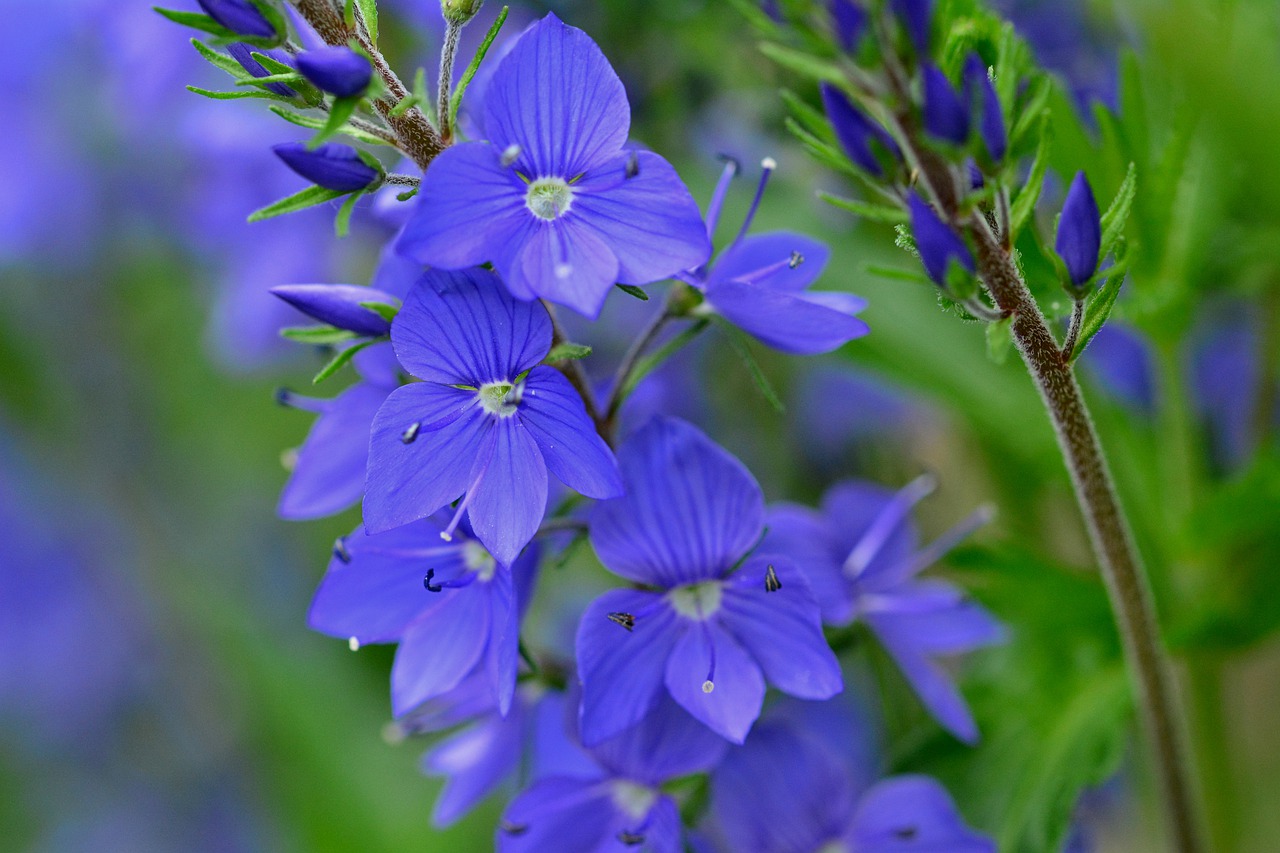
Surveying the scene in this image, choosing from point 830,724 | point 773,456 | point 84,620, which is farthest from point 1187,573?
point 84,620

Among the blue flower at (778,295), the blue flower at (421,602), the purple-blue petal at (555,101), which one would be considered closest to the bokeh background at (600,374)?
the blue flower at (778,295)

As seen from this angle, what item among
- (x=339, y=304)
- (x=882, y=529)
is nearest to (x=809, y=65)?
(x=339, y=304)

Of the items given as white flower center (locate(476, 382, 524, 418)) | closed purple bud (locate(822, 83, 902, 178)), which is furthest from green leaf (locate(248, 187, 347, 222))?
closed purple bud (locate(822, 83, 902, 178))

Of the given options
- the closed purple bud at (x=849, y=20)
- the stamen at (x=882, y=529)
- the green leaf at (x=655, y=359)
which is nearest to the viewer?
the closed purple bud at (x=849, y=20)

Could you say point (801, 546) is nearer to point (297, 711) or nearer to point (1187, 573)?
point (1187, 573)

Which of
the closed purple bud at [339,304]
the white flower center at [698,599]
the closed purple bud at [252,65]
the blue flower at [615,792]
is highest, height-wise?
the closed purple bud at [252,65]

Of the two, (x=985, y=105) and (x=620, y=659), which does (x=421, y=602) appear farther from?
(x=985, y=105)

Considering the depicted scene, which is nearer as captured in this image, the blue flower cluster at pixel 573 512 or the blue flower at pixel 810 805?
the blue flower cluster at pixel 573 512

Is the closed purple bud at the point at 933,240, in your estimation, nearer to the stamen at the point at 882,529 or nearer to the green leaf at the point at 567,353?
the green leaf at the point at 567,353

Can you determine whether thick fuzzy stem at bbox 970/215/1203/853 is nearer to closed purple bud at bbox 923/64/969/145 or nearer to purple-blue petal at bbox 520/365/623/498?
closed purple bud at bbox 923/64/969/145
